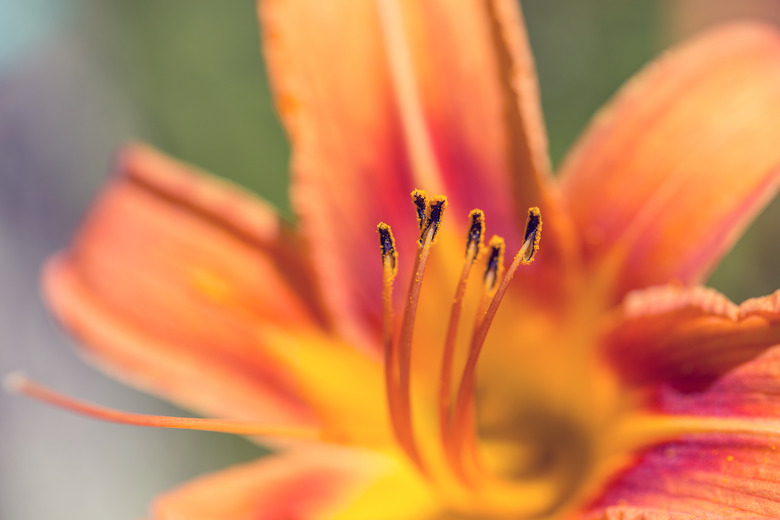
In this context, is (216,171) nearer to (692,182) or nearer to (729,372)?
(692,182)

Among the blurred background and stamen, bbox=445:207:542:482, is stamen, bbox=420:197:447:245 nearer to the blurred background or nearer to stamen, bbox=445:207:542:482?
stamen, bbox=445:207:542:482

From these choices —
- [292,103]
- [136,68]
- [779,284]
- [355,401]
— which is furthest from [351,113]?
[136,68]

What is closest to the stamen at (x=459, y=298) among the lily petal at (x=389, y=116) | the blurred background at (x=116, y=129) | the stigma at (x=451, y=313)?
the stigma at (x=451, y=313)

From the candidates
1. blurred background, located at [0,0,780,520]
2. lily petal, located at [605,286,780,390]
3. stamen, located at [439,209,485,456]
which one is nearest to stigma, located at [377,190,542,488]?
stamen, located at [439,209,485,456]

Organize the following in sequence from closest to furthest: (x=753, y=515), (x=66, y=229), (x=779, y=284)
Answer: (x=753, y=515), (x=779, y=284), (x=66, y=229)

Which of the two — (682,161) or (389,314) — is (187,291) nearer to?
(389,314)

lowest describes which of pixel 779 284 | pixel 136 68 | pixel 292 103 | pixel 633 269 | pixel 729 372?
pixel 729 372

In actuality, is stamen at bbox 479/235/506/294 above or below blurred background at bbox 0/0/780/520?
below
